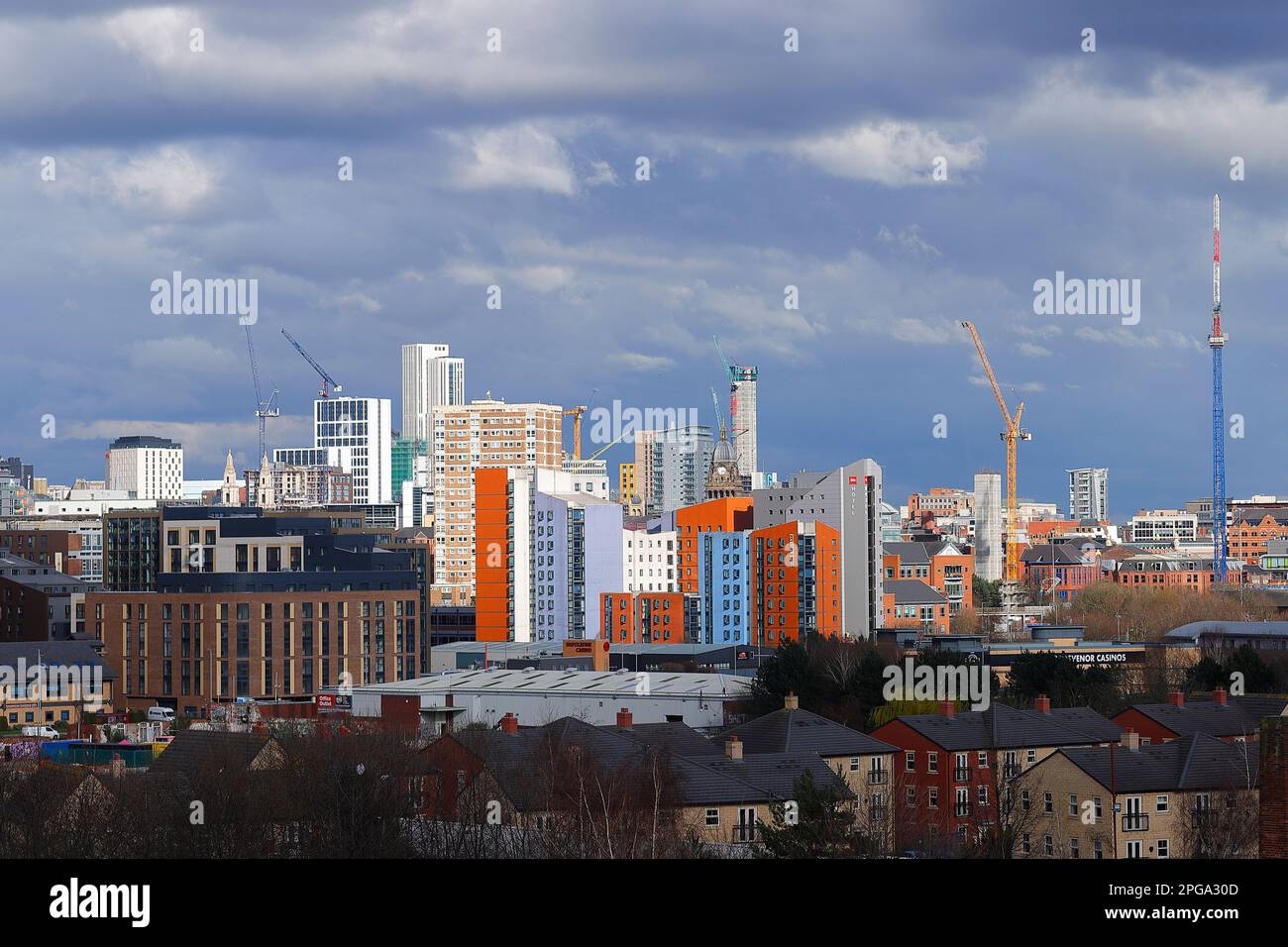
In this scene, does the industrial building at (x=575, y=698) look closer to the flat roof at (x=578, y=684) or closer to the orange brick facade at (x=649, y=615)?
the flat roof at (x=578, y=684)

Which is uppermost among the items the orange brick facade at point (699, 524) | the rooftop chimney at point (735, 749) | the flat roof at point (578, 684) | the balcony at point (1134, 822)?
the orange brick facade at point (699, 524)

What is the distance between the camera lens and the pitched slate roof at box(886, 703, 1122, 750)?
103ft

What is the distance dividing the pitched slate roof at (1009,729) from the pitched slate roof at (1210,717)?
889mm

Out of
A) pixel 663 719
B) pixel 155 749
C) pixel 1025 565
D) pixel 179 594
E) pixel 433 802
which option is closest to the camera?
pixel 433 802

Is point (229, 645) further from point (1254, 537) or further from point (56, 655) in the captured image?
point (1254, 537)

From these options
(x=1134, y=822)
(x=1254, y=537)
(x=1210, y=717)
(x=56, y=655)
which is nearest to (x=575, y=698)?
(x=1210, y=717)

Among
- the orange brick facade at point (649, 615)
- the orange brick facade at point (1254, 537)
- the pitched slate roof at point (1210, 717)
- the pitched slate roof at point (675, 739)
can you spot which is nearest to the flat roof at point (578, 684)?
the pitched slate roof at point (675, 739)

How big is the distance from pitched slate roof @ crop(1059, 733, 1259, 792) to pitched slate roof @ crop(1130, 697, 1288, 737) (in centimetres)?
440

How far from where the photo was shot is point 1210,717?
33.5 m

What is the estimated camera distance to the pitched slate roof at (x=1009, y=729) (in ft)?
103

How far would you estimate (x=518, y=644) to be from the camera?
71125 millimetres

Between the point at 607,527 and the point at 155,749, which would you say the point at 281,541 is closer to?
the point at 607,527

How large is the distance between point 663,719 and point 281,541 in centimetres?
2997
